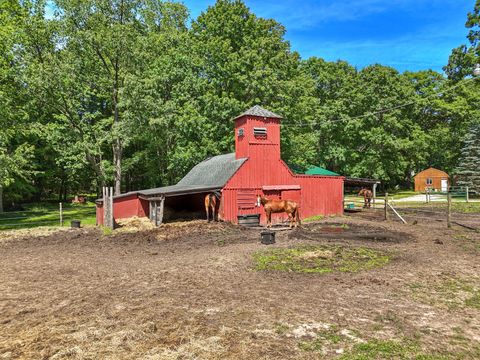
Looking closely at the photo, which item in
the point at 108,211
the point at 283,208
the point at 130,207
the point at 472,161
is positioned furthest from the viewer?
the point at 472,161

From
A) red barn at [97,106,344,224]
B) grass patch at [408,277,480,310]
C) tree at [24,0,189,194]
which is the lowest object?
grass patch at [408,277,480,310]

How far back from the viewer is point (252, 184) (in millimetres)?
21734

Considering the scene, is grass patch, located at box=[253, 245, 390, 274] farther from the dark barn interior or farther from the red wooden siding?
the red wooden siding

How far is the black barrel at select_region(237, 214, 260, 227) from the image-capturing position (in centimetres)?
2108

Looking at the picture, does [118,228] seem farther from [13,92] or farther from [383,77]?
[383,77]

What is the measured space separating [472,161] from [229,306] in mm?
42148

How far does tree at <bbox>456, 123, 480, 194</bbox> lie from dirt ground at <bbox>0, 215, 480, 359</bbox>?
94.4ft

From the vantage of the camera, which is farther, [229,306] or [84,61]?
[84,61]

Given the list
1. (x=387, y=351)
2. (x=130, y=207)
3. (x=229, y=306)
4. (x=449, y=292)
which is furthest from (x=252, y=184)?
(x=387, y=351)

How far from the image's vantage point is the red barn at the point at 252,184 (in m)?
21.0

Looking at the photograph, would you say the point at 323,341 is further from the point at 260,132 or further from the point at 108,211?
the point at 260,132

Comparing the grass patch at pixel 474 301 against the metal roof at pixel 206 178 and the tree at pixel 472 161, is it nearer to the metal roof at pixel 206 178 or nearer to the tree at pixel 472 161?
the metal roof at pixel 206 178

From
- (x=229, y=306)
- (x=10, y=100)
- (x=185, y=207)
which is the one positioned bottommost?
(x=229, y=306)

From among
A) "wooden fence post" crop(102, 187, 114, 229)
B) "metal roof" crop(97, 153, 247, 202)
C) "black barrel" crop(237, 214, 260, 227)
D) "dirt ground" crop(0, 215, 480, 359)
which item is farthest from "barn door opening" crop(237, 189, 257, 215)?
"wooden fence post" crop(102, 187, 114, 229)
